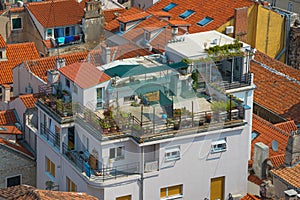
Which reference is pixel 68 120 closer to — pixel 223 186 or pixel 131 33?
pixel 223 186

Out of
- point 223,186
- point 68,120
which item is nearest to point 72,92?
point 68,120

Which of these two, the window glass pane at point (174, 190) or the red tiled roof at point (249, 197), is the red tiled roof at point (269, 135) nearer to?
the red tiled roof at point (249, 197)

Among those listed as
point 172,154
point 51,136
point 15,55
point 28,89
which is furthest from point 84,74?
point 15,55

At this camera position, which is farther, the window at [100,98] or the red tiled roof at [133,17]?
the red tiled roof at [133,17]

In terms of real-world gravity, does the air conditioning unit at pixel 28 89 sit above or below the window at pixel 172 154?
below

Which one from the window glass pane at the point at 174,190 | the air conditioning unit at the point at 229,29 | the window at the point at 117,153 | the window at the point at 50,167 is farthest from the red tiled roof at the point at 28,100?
the air conditioning unit at the point at 229,29

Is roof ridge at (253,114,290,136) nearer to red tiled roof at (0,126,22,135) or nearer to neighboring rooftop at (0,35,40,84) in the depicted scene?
red tiled roof at (0,126,22,135)

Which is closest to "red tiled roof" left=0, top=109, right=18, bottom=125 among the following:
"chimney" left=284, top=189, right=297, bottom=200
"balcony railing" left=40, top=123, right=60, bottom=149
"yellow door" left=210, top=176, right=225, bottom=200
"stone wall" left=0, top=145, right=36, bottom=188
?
"stone wall" left=0, top=145, right=36, bottom=188
